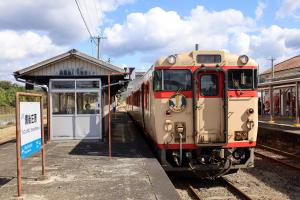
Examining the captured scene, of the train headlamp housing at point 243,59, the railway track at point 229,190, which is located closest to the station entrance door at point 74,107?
the railway track at point 229,190

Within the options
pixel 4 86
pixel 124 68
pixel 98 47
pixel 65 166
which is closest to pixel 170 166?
pixel 65 166

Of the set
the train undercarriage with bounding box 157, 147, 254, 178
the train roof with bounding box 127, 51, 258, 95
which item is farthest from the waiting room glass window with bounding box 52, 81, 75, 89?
the train undercarriage with bounding box 157, 147, 254, 178

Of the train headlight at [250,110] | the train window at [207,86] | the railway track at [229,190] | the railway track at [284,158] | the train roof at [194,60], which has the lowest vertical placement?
the railway track at [229,190]

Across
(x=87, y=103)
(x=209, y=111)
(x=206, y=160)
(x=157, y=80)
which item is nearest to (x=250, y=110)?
(x=209, y=111)

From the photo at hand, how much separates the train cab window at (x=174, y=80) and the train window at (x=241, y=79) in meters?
0.99

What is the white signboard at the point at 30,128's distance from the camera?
6.82m

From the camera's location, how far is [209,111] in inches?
371

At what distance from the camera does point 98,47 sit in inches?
1695

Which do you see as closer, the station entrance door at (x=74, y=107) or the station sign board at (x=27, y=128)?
the station sign board at (x=27, y=128)

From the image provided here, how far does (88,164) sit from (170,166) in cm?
203

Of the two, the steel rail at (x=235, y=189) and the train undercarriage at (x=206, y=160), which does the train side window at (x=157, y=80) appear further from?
the steel rail at (x=235, y=189)

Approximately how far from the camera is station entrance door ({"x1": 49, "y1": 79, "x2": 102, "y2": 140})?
1462 centimetres

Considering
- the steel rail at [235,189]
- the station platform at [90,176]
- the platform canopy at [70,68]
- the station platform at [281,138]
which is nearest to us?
the station platform at [90,176]

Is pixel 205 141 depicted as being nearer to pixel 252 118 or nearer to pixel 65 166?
pixel 252 118
